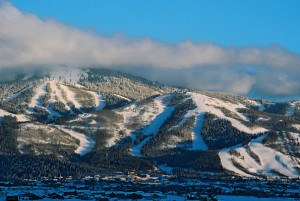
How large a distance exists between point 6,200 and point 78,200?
23.8m

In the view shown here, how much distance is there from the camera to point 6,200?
616 ft

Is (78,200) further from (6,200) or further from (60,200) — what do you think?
(6,200)

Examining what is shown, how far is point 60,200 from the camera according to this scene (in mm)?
194000

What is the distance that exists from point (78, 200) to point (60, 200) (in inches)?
280

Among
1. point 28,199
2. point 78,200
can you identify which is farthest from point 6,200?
point 78,200

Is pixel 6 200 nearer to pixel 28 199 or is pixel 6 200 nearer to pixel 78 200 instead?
pixel 28 199

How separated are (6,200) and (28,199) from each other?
29.8 feet

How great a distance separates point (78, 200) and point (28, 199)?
16161 millimetres

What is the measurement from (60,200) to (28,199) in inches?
416

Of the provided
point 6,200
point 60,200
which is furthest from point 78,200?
Result: point 6,200

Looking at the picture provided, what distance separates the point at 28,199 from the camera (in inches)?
7682

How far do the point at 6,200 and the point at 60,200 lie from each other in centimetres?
1706
